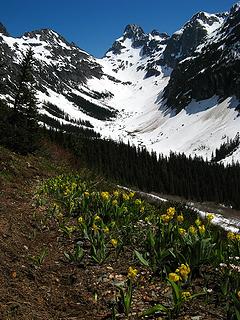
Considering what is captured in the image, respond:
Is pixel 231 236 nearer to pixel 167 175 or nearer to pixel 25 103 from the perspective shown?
pixel 25 103

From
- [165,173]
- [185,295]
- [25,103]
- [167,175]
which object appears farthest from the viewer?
[165,173]

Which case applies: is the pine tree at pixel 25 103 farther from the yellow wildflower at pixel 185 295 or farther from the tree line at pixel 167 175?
the tree line at pixel 167 175

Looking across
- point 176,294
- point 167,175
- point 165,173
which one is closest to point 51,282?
point 176,294

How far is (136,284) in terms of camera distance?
795 cm

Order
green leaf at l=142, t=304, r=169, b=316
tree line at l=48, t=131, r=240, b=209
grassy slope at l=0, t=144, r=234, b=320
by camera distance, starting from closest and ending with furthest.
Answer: green leaf at l=142, t=304, r=169, b=316
grassy slope at l=0, t=144, r=234, b=320
tree line at l=48, t=131, r=240, b=209

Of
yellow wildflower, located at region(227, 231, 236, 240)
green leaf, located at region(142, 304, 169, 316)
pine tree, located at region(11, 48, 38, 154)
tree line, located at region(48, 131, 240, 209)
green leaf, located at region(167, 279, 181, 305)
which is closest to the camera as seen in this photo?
green leaf, located at region(142, 304, 169, 316)

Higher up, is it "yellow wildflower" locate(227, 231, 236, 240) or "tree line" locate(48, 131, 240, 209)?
"tree line" locate(48, 131, 240, 209)

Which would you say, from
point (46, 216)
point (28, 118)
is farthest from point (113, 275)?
point (28, 118)

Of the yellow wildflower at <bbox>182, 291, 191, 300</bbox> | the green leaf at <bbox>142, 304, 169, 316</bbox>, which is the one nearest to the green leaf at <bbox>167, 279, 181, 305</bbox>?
the yellow wildflower at <bbox>182, 291, 191, 300</bbox>

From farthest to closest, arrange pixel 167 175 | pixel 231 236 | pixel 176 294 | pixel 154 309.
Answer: pixel 167 175 → pixel 231 236 → pixel 176 294 → pixel 154 309

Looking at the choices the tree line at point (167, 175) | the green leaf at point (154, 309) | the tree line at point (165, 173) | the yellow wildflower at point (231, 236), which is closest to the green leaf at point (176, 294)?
the green leaf at point (154, 309)

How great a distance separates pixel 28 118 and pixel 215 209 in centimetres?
6475

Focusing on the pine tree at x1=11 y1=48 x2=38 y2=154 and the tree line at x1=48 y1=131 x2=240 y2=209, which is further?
the tree line at x1=48 y1=131 x2=240 y2=209

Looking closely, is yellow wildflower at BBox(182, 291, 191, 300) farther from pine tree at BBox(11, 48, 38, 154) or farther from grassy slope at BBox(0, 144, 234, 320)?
pine tree at BBox(11, 48, 38, 154)
